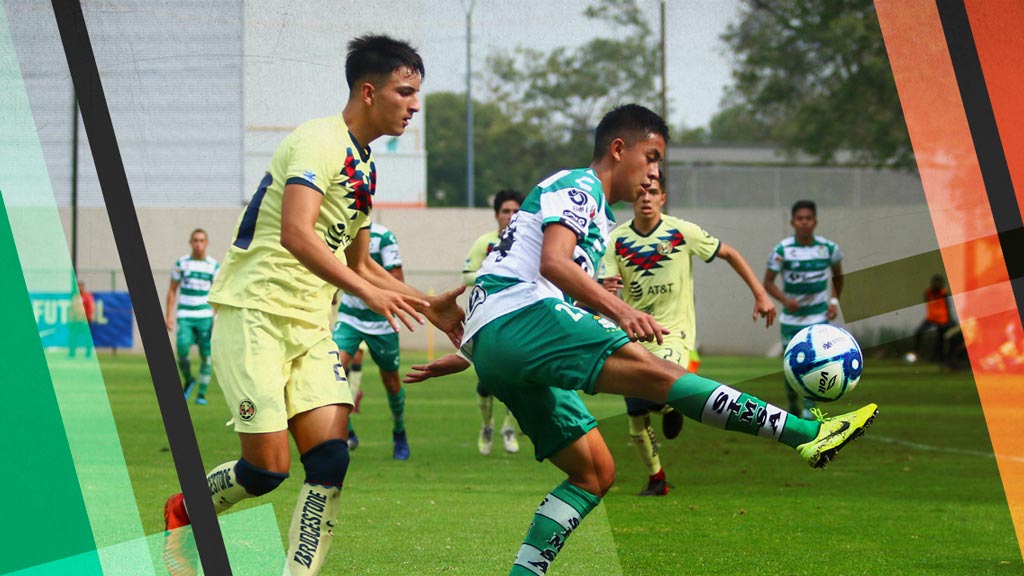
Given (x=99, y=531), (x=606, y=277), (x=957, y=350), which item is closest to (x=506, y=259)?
(x=99, y=531)

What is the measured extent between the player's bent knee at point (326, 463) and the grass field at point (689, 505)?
1034mm

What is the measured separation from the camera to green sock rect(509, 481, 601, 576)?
4328 mm

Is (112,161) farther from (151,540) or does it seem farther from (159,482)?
(159,482)

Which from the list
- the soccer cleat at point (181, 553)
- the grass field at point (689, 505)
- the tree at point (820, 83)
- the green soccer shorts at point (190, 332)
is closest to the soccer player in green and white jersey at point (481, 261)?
the grass field at point (689, 505)

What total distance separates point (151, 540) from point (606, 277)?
3758mm

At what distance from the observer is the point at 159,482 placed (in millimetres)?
8156

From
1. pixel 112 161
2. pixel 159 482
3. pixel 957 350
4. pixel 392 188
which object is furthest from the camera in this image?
pixel 957 350

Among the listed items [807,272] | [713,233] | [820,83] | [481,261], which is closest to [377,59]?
[481,261]

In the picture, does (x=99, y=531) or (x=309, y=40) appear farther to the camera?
(x=99, y=531)

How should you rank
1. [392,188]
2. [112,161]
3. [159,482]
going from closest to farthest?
[112,161] → [392,188] → [159,482]

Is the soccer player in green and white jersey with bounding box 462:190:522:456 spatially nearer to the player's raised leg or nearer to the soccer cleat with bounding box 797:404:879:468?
the player's raised leg

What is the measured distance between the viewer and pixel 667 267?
8570 millimetres

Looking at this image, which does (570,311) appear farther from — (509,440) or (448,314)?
(509,440)

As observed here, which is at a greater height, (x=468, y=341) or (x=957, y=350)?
(x=468, y=341)
